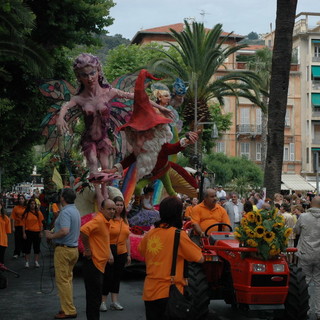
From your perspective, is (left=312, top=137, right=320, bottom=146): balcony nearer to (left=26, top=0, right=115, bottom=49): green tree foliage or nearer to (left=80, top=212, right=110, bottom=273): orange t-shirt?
(left=26, top=0, right=115, bottom=49): green tree foliage

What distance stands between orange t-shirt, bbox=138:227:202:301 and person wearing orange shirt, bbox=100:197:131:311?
13.1 feet

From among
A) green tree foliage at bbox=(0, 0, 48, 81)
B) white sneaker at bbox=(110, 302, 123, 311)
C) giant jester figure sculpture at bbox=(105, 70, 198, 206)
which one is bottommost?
white sneaker at bbox=(110, 302, 123, 311)

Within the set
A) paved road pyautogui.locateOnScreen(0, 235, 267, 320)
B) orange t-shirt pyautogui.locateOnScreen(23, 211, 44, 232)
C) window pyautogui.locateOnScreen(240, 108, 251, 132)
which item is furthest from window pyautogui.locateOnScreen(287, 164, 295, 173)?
paved road pyautogui.locateOnScreen(0, 235, 267, 320)

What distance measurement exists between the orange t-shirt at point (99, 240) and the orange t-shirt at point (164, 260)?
225 centimetres

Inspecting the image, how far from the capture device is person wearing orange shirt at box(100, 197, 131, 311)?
10.9 m

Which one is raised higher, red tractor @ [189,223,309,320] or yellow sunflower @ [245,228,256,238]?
yellow sunflower @ [245,228,256,238]

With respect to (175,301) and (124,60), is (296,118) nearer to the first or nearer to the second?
(124,60)

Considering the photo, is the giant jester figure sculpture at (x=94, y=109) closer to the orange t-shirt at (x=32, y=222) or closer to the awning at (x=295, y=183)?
the orange t-shirt at (x=32, y=222)

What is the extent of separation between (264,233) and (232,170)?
5425 centimetres

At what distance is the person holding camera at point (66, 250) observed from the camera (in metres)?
10.3

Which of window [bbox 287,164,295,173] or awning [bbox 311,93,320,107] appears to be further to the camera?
window [bbox 287,164,295,173]

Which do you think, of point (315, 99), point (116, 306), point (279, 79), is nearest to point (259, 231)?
point (116, 306)

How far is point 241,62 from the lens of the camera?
251ft

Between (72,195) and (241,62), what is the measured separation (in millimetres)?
67591
